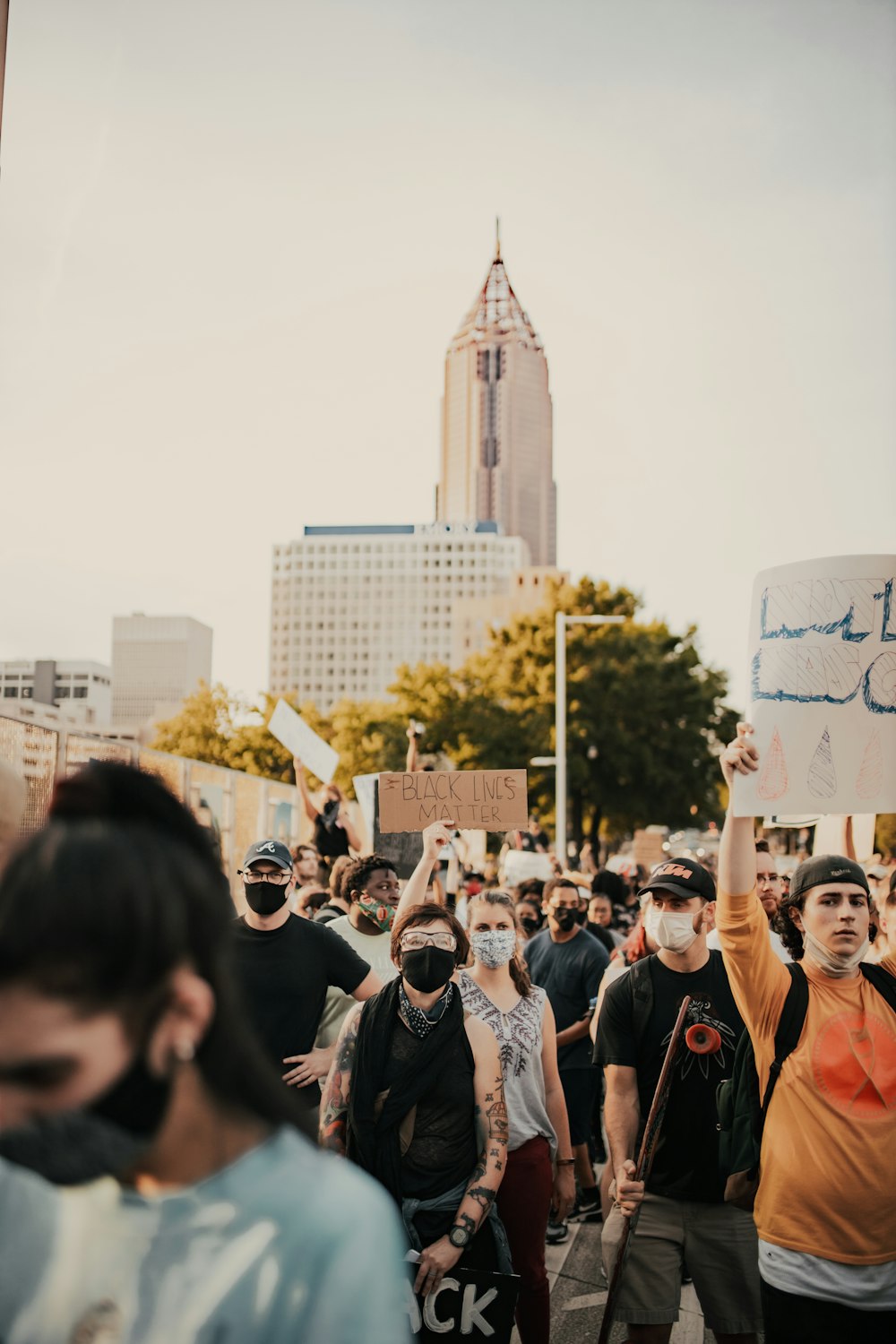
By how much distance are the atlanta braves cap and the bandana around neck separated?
1223 millimetres

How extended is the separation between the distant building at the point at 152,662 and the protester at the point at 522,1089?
545ft

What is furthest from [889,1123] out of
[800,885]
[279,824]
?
[279,824]

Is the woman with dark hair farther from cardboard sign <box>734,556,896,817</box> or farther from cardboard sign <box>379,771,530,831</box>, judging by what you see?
cardboard sign <box>379,771,530,831</box>

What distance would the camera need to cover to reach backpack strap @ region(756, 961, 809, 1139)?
354 centimetres

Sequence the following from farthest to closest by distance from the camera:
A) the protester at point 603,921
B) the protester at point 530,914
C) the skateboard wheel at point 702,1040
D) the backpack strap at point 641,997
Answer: the protester at point 530,914, the protester at point 603,921, the backpack strap at point 641,997, the skateboard wheel at point 702,1040

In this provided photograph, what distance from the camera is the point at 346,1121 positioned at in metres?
4.27

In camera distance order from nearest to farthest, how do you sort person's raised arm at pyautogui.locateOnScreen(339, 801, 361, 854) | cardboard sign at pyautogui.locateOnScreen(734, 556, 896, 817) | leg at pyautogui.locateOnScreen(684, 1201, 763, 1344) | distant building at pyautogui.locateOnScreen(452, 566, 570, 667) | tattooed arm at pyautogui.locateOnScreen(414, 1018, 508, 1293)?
cardboard sign at pyautogui.locateOnScreen(734, 556, 896, 817), tattooed arm at pyautogui.locateOnScreen(414, 1018, 508, 1293), leg at pyautogui.locateOnScreen(684, 1201, 763, 1344), person's raised arm at pyautogui.locateOnScreen(339, 801, 361, 854), distant building at pyautogui.locateOnScreen(452, 566, 570, 667)

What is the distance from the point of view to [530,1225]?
16.0ft

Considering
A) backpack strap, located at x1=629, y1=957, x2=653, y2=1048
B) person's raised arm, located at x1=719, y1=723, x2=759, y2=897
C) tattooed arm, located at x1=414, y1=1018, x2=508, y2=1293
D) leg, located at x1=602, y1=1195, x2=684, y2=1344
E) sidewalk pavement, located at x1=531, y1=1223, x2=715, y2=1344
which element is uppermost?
person's raised arm, located at x1=719, y1=723, x2=759, y2=897

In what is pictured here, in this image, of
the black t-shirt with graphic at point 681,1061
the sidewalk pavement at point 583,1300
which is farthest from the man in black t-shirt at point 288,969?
the sidewalk pavement at point 583,1300

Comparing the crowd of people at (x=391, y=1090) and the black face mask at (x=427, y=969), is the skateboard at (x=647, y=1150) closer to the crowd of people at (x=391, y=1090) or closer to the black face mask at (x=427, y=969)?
the crowd of people at (x=391, y=1090)

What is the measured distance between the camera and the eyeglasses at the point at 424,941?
169 inches

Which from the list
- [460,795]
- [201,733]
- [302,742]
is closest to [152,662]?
[201,733]

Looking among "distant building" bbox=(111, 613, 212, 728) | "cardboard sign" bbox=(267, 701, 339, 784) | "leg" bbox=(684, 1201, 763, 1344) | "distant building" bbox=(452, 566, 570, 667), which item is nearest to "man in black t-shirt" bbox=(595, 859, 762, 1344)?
"leg" bbox=(684, 1201, 763, 1344)
